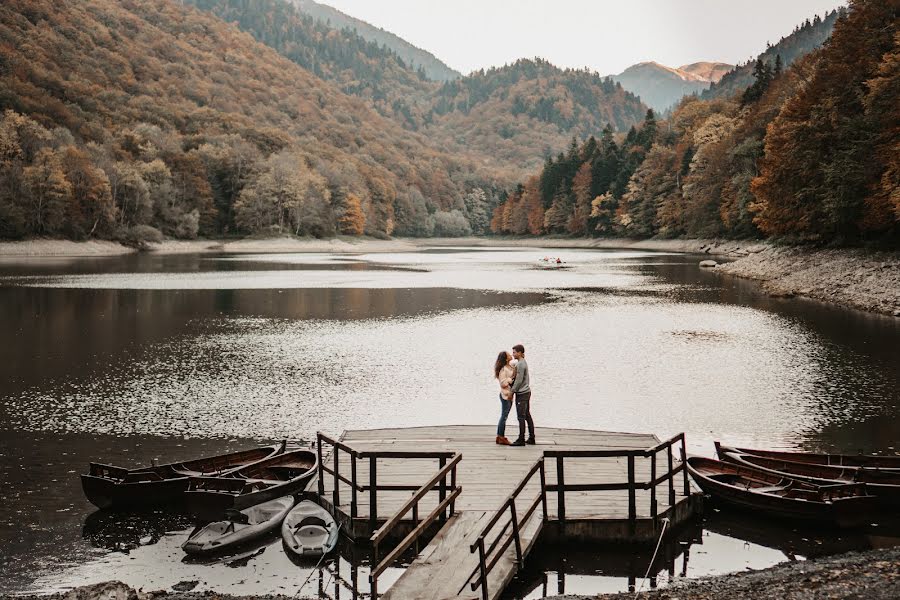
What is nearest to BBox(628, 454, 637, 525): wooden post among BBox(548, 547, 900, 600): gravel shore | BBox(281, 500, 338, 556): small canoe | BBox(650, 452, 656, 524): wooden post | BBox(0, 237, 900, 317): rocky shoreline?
BBox(650, 452, 656, 524): wooden post

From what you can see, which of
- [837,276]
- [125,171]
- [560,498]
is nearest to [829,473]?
[560,498]

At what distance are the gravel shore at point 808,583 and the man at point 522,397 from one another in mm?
5413

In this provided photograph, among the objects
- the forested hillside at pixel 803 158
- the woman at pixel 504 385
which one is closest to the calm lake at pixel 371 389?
the woman at pixel 504 385

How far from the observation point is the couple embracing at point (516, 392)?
1648cm

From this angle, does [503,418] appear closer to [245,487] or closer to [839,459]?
[245,487]

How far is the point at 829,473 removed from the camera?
1483 cm

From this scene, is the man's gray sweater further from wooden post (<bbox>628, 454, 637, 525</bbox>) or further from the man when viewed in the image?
wooden post (<bbox>628, 454, 637, 525</bbox>)

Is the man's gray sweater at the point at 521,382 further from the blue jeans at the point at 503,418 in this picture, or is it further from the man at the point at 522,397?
the blue jeans at the point at 503,418

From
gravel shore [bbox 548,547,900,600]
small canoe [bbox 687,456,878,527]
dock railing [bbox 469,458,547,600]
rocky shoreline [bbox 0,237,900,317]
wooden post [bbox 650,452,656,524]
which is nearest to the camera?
dock railing [bbox 469,458,547,600]

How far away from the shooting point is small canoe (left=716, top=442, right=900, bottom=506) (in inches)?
550

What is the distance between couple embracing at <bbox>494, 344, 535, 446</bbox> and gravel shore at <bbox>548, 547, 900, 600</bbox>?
5485 millimetres

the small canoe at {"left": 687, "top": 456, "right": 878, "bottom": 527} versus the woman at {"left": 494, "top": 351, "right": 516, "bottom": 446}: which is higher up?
the woman at {"left": 494, "top": 351, "right": 516, "bottom": 446}

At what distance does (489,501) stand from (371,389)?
1287cm

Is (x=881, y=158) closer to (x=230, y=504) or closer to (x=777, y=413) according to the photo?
(x=777, y=413)
